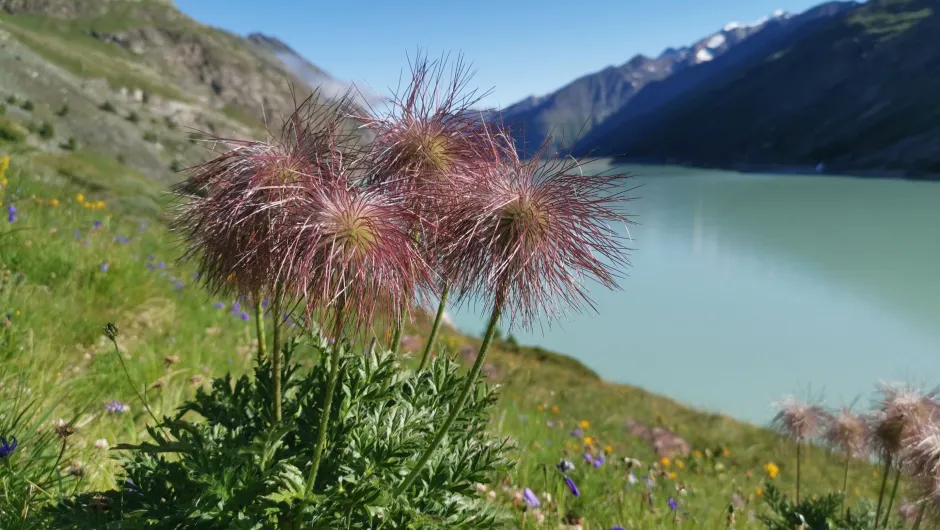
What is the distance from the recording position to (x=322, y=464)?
2475mm

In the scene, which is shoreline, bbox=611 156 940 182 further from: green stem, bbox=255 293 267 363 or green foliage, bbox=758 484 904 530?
green stem, bbox=255 293 267 363

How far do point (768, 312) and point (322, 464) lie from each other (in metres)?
46.7

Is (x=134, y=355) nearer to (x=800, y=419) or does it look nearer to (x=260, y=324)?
(x=260, y=324)

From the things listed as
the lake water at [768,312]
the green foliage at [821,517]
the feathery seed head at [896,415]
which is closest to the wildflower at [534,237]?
the feathery seed head at [896,415]

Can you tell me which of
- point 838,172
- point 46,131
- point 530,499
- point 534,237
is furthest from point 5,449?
point 838,172

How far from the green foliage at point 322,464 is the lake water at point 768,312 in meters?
3.90

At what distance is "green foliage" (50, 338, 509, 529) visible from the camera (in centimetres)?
221

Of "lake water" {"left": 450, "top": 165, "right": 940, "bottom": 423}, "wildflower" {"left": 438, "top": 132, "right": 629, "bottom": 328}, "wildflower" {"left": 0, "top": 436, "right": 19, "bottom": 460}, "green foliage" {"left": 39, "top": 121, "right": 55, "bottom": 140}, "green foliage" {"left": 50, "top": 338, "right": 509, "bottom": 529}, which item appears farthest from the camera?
"lake water" {"left": 450, "top": 165, "right": 940, "bottom": 423}

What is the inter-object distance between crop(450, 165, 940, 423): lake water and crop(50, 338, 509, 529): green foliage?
153 inches

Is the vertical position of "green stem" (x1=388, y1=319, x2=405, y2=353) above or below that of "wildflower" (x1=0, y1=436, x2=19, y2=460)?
above

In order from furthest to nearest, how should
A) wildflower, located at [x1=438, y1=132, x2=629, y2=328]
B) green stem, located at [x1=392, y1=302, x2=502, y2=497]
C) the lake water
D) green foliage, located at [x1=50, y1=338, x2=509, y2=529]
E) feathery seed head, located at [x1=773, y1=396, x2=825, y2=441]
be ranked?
the lake water
feathery seed head, located at [x1=773, y1=396, x2=825, y2=441]
green foliage, located at [x1=50, y1=338, x2=509, y2=529]
wildflower, located at [x1=438, y1=132, x2=629, y2=328]
green stem, located at [x1=392, y1=302, x2=502, y2=497]

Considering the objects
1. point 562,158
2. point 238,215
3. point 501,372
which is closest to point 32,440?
point 238,215

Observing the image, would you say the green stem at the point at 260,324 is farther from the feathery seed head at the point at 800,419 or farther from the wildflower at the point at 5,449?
the feathery seed head at the point at 800,419

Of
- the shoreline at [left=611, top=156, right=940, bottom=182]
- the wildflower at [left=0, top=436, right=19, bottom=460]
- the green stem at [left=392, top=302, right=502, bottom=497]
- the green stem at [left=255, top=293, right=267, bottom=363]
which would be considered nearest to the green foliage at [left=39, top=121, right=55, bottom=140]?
the wildflower at [left=0, top=436, right=19, bottom=460]
